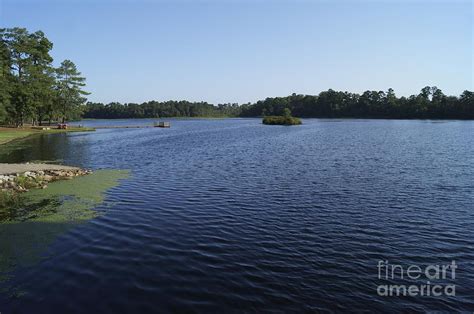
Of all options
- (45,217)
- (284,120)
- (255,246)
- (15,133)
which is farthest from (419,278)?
(284,120)

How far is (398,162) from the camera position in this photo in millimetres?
37688

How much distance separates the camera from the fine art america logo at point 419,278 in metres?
11.4

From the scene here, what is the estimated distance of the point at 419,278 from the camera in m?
12.3

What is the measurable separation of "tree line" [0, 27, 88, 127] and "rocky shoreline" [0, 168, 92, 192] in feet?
169

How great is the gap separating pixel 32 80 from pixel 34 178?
241 feet

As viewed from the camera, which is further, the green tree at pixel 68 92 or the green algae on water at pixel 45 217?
the green tree at pixel 68 92

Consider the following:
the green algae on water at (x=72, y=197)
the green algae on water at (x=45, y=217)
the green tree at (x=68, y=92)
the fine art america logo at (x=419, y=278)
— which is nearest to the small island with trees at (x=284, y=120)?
the green tree at (x=68, y=92)

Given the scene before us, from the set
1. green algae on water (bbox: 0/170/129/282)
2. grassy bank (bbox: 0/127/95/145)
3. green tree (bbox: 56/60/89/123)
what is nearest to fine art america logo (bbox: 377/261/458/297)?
green algae on water (bbox: 0/170/129/282)

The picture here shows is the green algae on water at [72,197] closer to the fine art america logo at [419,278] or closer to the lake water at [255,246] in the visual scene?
the lake water at [255,246]

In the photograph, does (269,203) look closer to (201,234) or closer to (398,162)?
(201,234)

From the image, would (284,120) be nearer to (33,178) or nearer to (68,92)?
(68,92)

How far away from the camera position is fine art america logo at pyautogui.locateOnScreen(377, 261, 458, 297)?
449 inches

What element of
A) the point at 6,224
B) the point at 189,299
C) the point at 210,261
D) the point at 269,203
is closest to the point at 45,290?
the point at 189,299

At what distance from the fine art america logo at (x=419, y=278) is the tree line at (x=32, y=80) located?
79049mm
